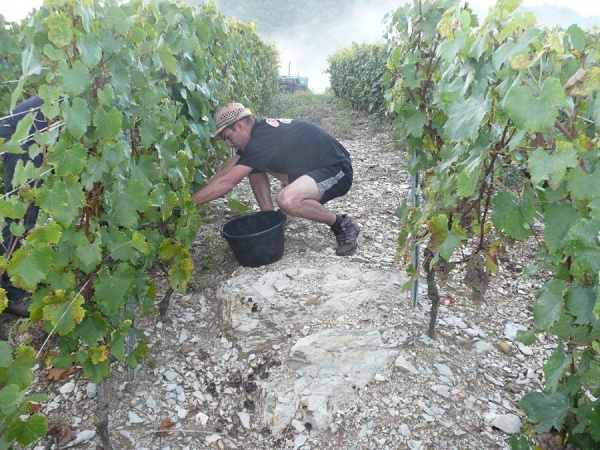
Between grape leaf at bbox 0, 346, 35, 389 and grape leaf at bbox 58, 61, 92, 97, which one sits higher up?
grape leaf at bbox 58, 61, 92, 97

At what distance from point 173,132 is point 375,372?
5.43 ft

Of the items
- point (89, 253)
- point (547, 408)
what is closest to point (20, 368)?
point (89, 253)

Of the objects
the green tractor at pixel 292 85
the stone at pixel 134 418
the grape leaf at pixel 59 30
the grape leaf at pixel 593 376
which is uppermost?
the green tractor at pixel 292 85

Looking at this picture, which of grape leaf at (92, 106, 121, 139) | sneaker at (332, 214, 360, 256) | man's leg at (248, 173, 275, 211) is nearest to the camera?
grape leaf at (92, 106, 121, 139)

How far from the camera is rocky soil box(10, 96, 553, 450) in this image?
7.07ft

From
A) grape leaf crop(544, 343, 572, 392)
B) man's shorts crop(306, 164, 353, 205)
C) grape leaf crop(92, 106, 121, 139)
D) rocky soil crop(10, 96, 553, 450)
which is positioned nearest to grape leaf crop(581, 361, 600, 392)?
grape leaf crop(544, 343, 572, 392)

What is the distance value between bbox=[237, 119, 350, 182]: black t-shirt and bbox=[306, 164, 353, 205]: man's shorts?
1.8 inches

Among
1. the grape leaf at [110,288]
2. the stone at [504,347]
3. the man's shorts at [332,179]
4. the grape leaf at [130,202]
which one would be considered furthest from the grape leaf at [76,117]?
the stone at [504,347]

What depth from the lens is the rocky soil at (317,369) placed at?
7.07 ft

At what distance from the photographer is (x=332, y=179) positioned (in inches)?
142

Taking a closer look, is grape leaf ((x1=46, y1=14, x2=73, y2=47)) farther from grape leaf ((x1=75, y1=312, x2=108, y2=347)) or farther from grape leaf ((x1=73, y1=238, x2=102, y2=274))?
grape leaf ((x1=75, y1=312, x2=108, y2=347))

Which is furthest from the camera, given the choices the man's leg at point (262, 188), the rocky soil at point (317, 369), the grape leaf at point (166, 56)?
the man's leg at point (262, 188)

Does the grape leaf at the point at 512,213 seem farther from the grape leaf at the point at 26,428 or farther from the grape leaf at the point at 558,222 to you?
the grape leaf at the point at 26,428

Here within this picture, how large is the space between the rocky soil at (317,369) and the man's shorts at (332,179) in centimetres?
61
